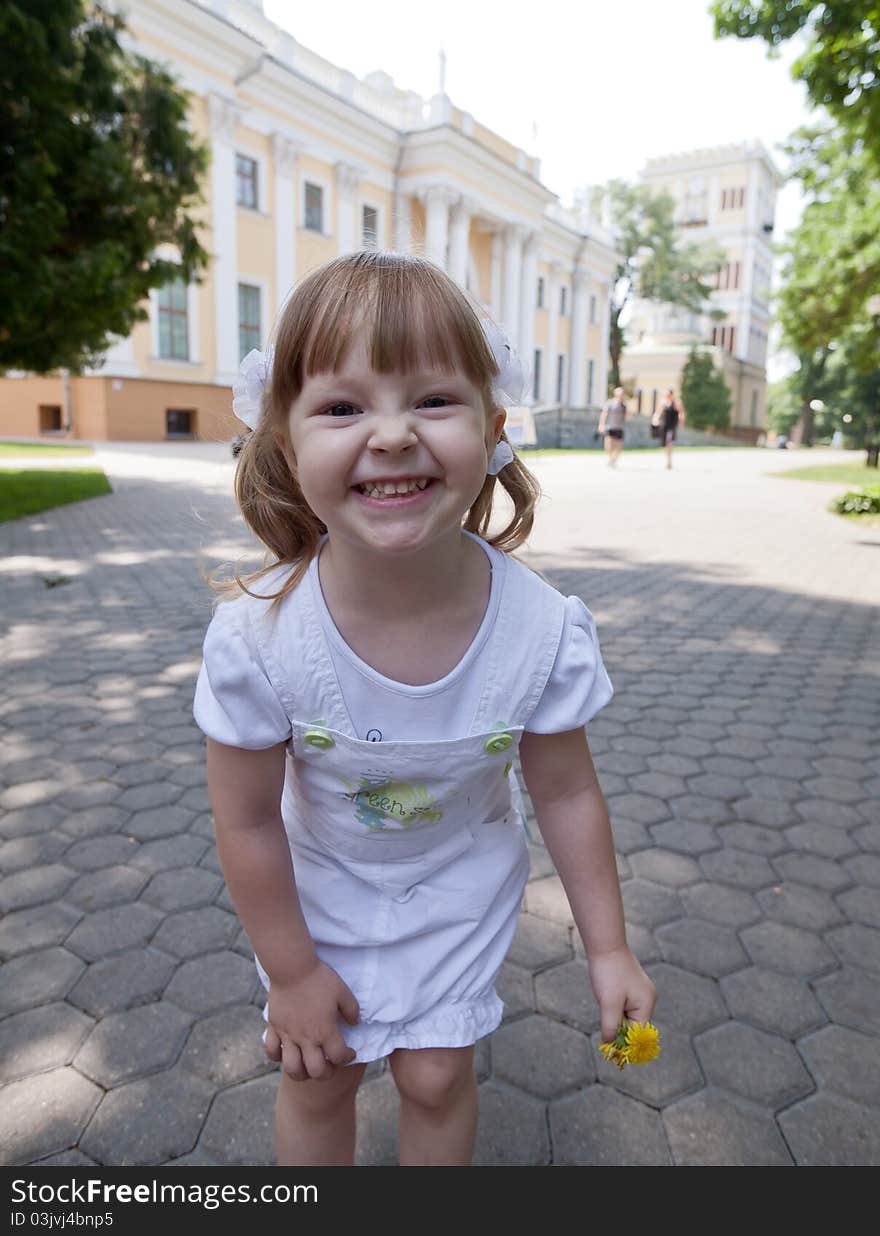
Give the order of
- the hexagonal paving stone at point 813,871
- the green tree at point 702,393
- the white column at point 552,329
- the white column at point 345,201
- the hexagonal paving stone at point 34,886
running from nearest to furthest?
the hexagonal paving stone at point 34,886, the hexagonal paving stone at point 813,871, the white column at point 345,201, the white column at point 552,329, the green tree at point 702,393

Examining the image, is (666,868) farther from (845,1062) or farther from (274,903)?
(274,903)

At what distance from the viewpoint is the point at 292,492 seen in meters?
1.58

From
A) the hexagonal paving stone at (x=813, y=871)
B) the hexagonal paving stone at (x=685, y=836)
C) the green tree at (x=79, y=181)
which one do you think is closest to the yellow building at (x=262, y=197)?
the green tree at (x=79, y=181)

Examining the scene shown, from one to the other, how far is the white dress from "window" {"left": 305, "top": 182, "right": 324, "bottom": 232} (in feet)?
108

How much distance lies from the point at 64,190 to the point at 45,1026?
10.2m

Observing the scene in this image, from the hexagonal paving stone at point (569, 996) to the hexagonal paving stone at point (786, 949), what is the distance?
1.67 ft

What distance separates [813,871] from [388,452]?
2414 mm

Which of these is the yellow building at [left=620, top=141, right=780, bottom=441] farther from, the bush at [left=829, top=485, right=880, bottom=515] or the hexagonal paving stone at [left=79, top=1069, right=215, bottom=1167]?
the hexagonal paving stone at [left=79, top=1069, right=215, bottom=1167]

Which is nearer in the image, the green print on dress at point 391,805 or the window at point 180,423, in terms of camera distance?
the green print on dress at point 391,805


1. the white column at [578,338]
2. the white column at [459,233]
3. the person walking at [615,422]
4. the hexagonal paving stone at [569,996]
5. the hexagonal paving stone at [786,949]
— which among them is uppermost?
the white column at [459,233]

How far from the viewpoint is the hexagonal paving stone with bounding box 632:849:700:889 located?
9.40 feet

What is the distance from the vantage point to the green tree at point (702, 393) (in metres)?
56.8

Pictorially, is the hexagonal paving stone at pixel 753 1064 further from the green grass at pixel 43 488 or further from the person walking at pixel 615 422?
the person walking at pixel 615 422

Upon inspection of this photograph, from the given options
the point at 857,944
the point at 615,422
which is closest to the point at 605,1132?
the point at 857,944
